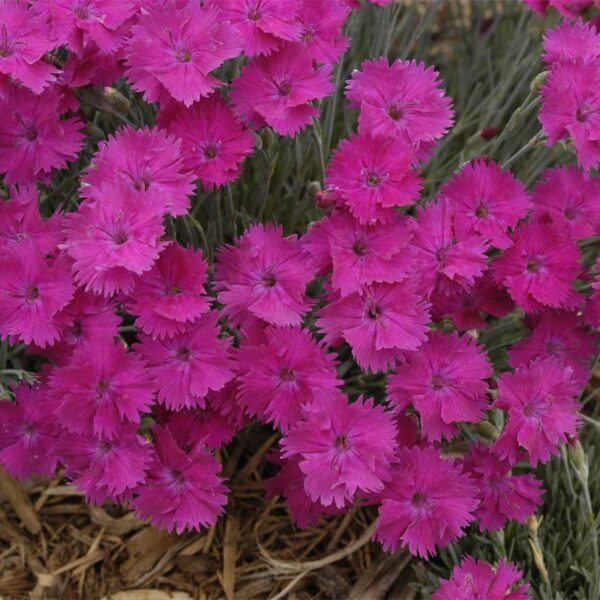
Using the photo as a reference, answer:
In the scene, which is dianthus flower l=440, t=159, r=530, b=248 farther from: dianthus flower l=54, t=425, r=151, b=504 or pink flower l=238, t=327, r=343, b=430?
dianthus flower l=54, t=425, r=151, b=504

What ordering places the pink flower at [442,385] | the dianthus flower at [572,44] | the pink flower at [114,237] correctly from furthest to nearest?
the dianthus flower at [572,44] → the pink flower at [442,385] → the pink flower at [114,237]

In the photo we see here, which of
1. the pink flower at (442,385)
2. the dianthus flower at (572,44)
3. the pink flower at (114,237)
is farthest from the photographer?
the dianthus flower at (572,44)

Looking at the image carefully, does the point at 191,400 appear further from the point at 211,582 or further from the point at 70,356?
the point at 211,582

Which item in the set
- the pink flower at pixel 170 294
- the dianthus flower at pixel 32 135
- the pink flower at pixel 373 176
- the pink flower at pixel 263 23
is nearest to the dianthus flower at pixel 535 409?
the pink flower at pixel 373 176

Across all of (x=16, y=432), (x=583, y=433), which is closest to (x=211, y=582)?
(x=16, y=432)

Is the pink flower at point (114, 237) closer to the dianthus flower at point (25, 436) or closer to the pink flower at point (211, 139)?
the pink flower at point (211, 139)

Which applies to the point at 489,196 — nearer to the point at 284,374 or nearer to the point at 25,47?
the point at 284,374

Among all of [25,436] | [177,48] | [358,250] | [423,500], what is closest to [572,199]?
[358,250]
